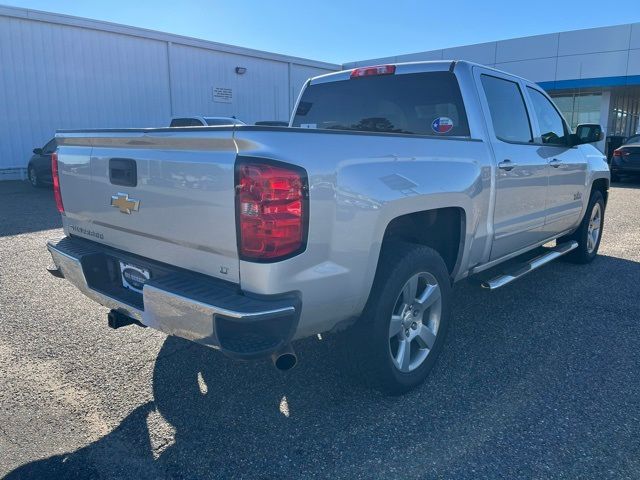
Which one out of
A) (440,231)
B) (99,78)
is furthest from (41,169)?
(440,231)

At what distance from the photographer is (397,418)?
2838 millimetres

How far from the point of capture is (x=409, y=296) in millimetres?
3020

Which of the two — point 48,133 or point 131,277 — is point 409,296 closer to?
point 131,277

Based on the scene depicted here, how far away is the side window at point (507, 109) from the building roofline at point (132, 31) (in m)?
15.1

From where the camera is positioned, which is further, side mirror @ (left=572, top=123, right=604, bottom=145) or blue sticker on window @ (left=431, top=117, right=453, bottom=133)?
side mirror @ (left=572, top=123, right=604, bottom=145)

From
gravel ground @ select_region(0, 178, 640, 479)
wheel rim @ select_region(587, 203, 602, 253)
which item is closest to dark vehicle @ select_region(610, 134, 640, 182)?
wheel rim @ select_region(587, 203, 602, 253)

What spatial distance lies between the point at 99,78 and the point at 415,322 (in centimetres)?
1635

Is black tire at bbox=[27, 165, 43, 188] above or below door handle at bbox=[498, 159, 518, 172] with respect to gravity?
below

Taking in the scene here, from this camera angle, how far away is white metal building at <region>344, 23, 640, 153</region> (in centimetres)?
2064

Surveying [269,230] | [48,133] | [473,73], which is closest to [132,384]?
[269,230]

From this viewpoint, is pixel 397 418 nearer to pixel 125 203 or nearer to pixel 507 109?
pixel 125 203

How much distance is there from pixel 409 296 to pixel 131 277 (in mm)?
1619

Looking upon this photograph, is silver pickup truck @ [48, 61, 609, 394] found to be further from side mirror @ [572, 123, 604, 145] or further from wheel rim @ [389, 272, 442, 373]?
side mirror @ [572, 123, 604, 145]

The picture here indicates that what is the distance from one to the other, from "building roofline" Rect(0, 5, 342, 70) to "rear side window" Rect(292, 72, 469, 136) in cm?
1396
